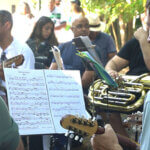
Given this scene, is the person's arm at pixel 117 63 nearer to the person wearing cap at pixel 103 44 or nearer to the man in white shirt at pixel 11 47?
the person wearing cap at pixel 103 44

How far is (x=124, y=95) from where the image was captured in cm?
365

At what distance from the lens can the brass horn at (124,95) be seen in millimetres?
3596

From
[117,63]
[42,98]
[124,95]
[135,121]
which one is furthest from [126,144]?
[117,63]

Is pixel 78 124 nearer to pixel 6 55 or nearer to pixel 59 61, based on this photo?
pixel 59 61

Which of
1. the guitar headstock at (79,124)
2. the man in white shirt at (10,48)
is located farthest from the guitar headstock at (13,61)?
the guitar headstock at (79,124)

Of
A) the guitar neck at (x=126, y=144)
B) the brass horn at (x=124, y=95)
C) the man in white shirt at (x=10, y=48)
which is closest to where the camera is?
the guitar neck at (x=126, y=144)

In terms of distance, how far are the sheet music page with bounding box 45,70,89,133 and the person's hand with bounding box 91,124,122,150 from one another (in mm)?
1034

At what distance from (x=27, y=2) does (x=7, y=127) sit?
6.50 m

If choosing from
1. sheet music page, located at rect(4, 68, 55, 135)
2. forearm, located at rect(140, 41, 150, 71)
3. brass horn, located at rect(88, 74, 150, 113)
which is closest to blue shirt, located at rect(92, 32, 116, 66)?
forearm, located at rect(140, 41, 150, 71)

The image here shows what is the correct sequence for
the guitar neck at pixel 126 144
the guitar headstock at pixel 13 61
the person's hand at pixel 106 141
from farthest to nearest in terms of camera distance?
1. the guitar headstock at pixel 13 61
2. the guitar neck at pixel 126 144
3. the person's hand at pixel 106 141

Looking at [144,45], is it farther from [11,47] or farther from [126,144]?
[126,144]

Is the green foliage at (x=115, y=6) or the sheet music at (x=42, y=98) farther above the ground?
the green foliage at (x=115, y=6)

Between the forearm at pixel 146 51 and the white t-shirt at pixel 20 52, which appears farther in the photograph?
the white t-shirt at pixel 20 52

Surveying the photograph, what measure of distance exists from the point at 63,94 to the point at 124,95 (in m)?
0.83
